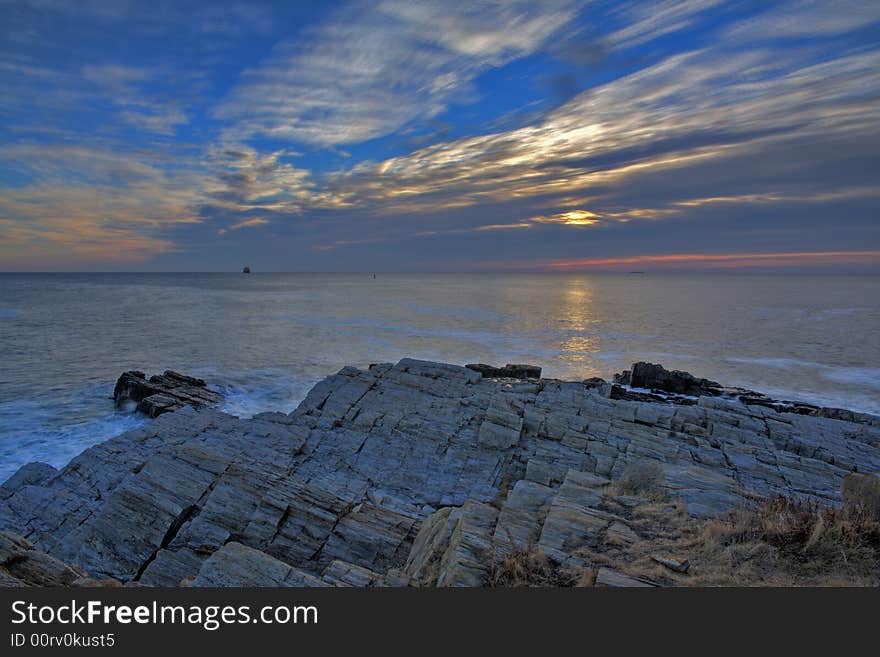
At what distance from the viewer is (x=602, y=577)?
8.01 metres

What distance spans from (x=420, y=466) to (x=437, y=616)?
15394 mm

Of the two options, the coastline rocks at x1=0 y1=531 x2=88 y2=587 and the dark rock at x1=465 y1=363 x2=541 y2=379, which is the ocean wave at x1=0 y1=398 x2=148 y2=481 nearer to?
the coastline rocks at x1=0 y1=531 x2=88 y2=587

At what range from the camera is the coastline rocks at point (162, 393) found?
3344 cm

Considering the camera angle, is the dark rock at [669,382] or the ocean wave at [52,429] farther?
the dark rock at [669,382]

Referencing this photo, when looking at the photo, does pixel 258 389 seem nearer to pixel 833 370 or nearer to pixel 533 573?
pixel 533 573

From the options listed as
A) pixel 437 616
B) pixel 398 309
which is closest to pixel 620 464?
pixel 437 616

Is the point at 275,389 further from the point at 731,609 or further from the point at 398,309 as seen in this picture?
the point at 398,309

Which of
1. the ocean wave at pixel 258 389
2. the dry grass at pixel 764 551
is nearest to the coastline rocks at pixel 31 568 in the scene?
the dry grass at pixel 764 551

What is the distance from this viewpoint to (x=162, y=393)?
35531 mm

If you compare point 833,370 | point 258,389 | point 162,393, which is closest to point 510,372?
point 258,389

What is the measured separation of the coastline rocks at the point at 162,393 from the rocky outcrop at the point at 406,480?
33.2ft

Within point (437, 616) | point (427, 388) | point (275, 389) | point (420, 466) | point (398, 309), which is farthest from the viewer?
point (398, 309)

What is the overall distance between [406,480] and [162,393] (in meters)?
25.4

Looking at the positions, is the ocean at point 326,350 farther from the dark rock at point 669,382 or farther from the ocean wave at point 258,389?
the dark rock at point 669,382
